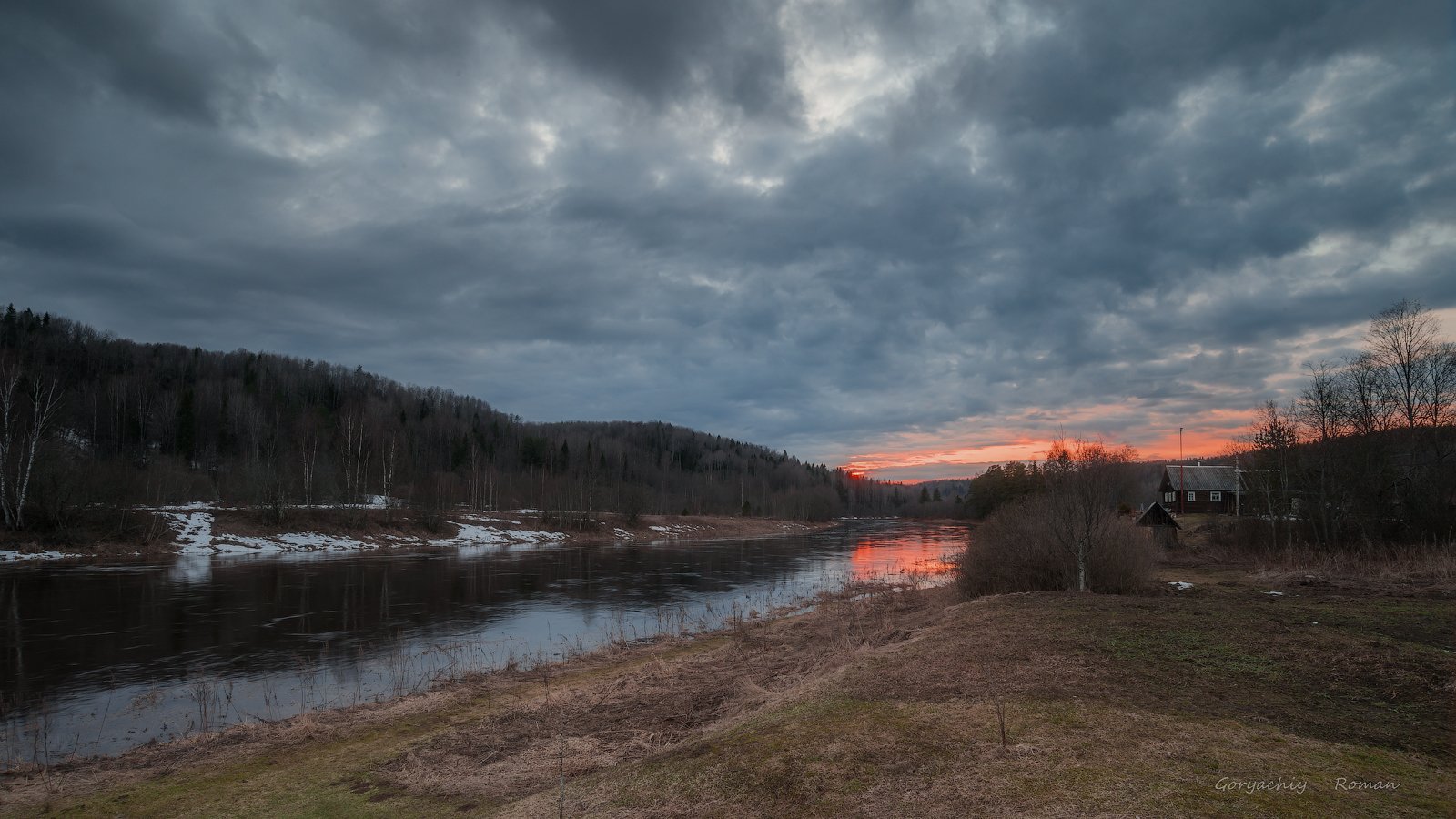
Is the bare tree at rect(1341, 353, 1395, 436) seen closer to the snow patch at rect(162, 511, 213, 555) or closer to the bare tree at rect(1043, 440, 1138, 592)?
the bare tree at rect(1043, 440, 1138, 592)

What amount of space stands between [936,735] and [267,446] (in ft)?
271

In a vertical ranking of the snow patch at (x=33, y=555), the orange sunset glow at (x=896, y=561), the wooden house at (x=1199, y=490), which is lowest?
the orange sunset glow at (x=896, y=561)

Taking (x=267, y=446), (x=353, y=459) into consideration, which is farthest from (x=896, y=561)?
(x=267, y=446)

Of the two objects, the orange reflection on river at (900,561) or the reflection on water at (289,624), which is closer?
the reflection on water at (289,624)

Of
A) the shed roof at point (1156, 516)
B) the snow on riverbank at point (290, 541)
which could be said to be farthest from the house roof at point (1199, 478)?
the snow on riverbank at point (290, 541)

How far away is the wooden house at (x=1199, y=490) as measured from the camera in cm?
6250

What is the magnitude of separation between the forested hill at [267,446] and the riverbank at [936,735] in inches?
1727

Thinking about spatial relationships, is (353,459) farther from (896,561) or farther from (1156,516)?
(1156,516)

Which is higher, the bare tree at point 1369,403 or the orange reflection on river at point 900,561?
the bare tree at point 1369,403

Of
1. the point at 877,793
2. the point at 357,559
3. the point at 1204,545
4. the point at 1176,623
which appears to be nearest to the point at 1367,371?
the point at 1204,545

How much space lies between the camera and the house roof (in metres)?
62.6

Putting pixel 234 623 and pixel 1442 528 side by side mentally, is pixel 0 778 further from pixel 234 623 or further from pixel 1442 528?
pixel 1442 528

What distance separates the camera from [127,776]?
9648mm

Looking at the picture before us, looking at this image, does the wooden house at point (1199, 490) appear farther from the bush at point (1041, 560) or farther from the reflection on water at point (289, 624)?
the bush at point (1041, 560)
